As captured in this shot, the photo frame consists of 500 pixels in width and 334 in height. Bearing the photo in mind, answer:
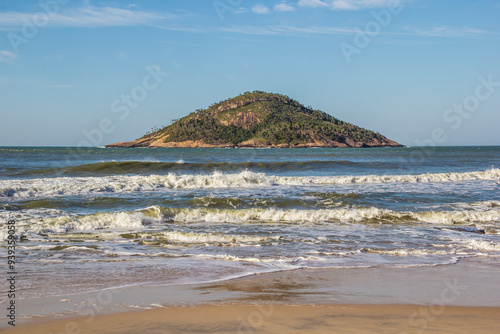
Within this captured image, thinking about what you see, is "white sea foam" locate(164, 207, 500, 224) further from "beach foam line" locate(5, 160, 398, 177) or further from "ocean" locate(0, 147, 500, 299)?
"beach foam line" locate(5, 160, 398, 177)

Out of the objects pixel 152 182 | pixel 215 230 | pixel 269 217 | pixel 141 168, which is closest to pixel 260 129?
pixel 141 168

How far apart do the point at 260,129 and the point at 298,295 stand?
148738 mm

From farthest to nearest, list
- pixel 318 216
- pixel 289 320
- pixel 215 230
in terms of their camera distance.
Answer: pixel 318 216 < pixel 215 230 < pixel 289 320

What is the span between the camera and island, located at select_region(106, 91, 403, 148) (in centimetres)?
14250

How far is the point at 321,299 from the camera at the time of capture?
5.88 m

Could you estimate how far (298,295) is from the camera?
19.9 feet

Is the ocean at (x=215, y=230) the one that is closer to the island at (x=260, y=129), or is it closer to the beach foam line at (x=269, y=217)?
the beach foam line at (x=269, y=217)

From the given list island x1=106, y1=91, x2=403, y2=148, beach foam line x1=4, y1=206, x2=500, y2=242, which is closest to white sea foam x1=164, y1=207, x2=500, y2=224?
beach foam line x1=4, y1=206, x2=500, y2=242

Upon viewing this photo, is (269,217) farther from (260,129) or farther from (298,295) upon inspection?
(260,129)

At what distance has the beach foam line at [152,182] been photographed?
61.9 ft

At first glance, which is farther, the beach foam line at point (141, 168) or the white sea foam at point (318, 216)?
the beach foam line at point (141, 168)

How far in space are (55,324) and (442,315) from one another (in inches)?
179

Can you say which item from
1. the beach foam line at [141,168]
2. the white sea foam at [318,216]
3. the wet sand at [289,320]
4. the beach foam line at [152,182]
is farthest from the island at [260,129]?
the wet sand at [289,320]

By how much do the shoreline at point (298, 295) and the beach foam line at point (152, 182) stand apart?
13.8 m
